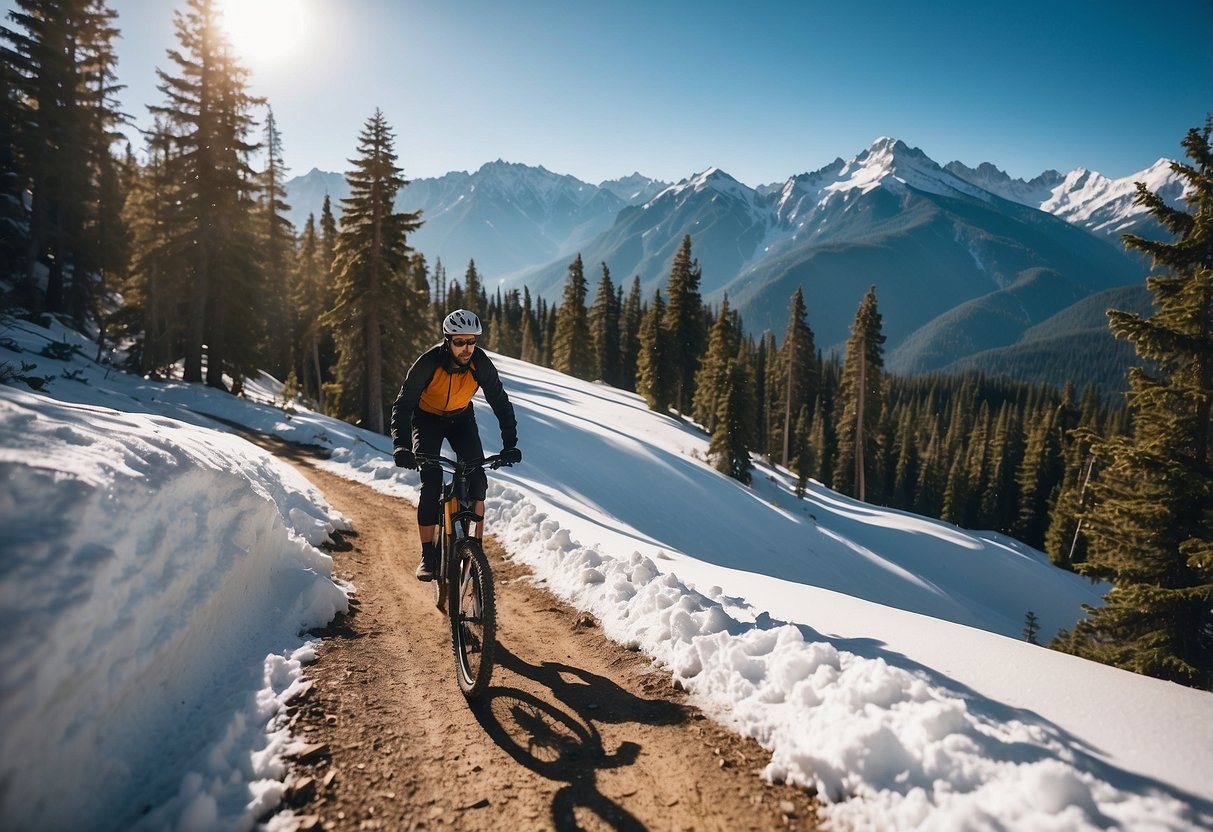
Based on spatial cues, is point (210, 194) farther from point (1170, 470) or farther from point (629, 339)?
point (629, 339)

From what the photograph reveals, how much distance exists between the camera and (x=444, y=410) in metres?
5.82

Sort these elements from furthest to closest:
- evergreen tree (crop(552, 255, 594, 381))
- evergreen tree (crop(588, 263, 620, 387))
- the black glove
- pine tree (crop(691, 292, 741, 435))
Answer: evergreen tree (crop(588, 263, 620, 387)), evergreen tree (crop(552, 255, 594, 381)), pine tree (crop(691, 292, 741, 435)), the black glove

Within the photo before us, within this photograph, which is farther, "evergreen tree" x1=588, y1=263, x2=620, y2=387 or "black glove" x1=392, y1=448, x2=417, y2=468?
"evergreen tree" x1=588, y1=263, x2=620, y2=387

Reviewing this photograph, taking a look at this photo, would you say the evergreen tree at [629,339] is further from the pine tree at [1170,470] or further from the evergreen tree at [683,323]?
the pine tree at [1170,470]

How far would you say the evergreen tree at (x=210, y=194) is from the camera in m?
21.9

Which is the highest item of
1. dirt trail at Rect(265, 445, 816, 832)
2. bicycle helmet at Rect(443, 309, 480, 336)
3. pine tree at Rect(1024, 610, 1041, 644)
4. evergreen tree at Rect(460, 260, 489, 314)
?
evergreen tree at Rect(460, 260, 489, 314)

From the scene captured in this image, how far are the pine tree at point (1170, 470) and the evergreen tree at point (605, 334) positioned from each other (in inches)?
2144

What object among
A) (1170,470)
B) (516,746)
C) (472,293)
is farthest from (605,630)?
(472,293)

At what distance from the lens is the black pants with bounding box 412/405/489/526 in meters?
5.54

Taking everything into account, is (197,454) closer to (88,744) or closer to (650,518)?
(88,744)

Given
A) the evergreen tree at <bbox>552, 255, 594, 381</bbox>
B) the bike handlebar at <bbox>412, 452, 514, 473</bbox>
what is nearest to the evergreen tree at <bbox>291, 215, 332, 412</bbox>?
the evergreen tree at <bbox>552, 255, 594, 381</bbox>

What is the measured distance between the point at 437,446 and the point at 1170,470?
46.1 feet

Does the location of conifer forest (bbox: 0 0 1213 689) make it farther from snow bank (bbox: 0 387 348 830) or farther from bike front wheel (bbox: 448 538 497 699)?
snow bank (bbox: 0 387 348 830)

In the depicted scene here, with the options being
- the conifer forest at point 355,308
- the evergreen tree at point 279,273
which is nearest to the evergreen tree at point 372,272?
the conifer forest at point 355,308
